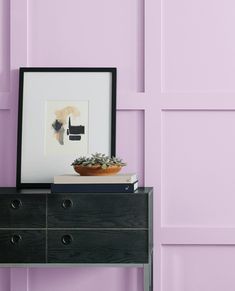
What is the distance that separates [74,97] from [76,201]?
23.6 inches

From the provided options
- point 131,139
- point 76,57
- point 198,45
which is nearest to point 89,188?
point 131,139

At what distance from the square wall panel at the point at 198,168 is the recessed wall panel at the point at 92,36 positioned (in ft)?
0.95

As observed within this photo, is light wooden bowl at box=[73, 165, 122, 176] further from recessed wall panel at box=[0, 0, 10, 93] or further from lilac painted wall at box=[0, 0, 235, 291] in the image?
recessed wall panel at box=[0, 0, 10, 93]

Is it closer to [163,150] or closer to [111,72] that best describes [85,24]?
[111,72]

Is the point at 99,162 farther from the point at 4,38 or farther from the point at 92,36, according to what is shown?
the point at 4,38

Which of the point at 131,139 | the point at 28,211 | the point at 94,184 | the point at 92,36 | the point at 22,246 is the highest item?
the point at 92,36

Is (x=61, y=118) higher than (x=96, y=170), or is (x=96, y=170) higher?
(x=61, y=118)

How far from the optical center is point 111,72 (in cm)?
268

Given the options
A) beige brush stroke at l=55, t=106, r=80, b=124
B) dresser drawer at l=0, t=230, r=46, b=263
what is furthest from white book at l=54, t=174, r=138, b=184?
beige brush stroke at l=55, t=106, r=80, b=124

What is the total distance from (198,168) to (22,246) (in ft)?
3.00

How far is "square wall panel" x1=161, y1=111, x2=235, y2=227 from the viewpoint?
2.69 metres

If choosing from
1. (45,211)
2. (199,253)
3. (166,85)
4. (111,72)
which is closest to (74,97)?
(111,72)

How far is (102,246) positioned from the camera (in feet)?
7.53

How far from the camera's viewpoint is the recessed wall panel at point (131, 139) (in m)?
2.71
